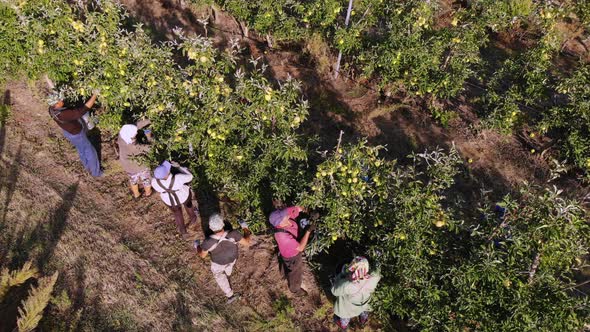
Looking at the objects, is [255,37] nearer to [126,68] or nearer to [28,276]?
[126,68]

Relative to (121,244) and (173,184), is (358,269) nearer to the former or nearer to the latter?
(173,184)

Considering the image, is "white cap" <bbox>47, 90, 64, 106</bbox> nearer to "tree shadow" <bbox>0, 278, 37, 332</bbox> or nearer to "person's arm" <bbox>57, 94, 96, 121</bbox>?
"person's arm" <bbox>57, 94, 96, 121</bbox>

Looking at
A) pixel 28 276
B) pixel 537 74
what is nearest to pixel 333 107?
pixel 537 74

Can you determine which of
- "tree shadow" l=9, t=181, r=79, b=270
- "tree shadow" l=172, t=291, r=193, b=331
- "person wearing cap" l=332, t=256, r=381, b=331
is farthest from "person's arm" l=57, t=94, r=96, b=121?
"person wearing cap" l=332, t=256, r=381, b=331

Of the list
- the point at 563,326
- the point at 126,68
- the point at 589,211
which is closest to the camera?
the point at 563,326

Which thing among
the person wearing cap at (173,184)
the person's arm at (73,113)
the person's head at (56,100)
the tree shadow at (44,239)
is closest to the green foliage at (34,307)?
the tree shadow at (44,239)

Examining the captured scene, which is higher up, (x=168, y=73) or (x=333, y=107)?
(x=168, y=73)

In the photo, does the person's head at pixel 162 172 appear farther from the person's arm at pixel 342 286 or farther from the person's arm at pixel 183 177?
the person's arm at pixel 342 286
